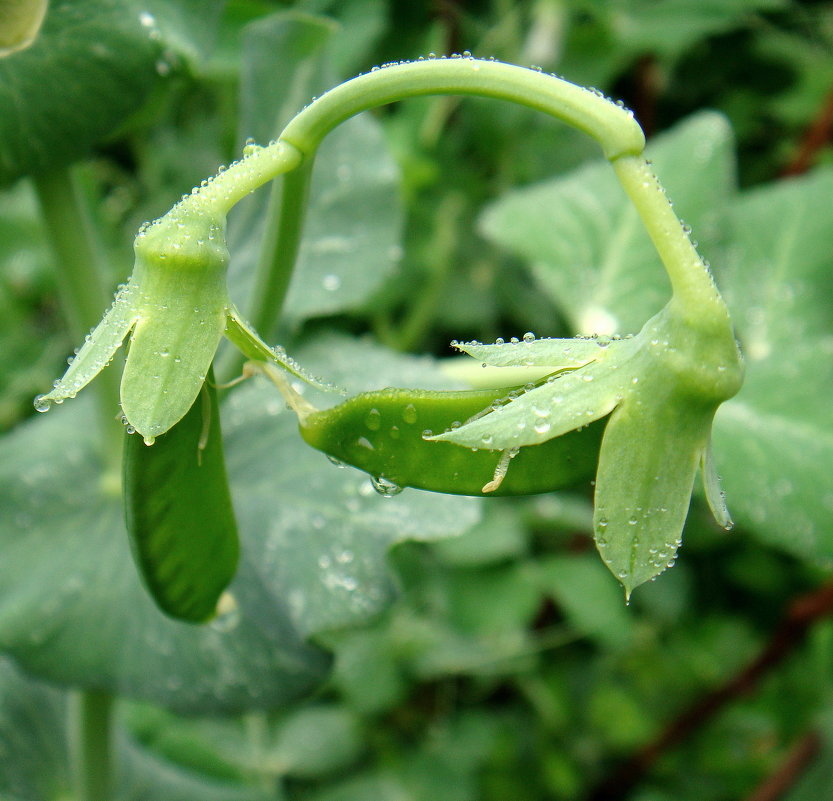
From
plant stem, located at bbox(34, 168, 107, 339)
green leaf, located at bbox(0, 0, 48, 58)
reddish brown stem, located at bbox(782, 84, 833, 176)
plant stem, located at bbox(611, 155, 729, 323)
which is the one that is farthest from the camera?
reddish brown stem, located at bbox(782, 84, 833, 176)

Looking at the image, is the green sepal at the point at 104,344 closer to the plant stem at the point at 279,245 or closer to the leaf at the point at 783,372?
the plant stem at the point at 279,245

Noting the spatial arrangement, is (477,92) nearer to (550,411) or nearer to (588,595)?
(550,411)

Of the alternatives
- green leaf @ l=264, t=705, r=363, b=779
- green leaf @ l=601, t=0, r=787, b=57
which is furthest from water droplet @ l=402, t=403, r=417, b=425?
green leaf @ l=601, t=0, r=787, b=57

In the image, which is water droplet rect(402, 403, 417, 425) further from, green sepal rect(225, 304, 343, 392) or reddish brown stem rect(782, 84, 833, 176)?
reddish brown stem rect(782, 84, 833, 176)

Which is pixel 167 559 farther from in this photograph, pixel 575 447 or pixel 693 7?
pixel 693 7

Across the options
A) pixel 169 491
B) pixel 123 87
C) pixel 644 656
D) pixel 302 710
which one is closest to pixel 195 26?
pixel 123 87
